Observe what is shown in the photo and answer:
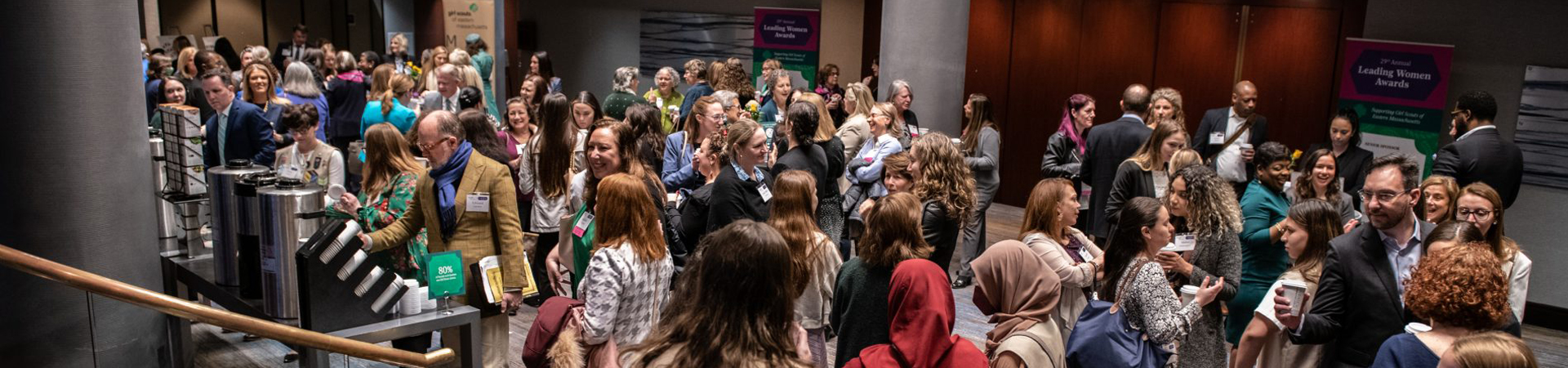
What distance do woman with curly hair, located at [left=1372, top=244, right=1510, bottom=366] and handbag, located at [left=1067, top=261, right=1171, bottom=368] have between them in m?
0.78

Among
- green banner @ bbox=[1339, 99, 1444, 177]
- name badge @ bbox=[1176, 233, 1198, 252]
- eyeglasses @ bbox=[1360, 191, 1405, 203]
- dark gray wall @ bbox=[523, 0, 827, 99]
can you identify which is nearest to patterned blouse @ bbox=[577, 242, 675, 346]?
name badge @ bbox=[1176, 233, 1198, 252]

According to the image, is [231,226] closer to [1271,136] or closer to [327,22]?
[1271,136]

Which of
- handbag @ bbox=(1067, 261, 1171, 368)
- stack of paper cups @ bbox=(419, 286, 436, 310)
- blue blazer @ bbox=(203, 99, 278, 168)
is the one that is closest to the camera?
handbag @ bbox=(1067, 261, 1171, 368)

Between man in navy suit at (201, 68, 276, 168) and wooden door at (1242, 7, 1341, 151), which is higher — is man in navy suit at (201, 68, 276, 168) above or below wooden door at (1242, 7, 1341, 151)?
below

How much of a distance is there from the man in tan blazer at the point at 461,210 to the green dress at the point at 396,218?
0.39 feet

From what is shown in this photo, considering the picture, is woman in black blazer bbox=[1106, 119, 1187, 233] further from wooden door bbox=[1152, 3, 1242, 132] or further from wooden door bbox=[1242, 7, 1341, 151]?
wooden door bbox=[1152, 3, 1242, 132]

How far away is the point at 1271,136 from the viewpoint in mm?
8133

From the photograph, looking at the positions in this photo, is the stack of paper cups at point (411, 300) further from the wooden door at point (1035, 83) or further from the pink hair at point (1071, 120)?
the wooden door at point (1035, 83)

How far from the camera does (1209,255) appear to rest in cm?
427

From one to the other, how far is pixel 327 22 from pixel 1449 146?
17507 millimetres

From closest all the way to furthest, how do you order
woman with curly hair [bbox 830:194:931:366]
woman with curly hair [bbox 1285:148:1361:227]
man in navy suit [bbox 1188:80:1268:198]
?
woman with curly hair [bbox 830:194:931:366] → woman with curly hair [bbox 1285:148:1361:227] → man in navy suit [bbox 1188:80:1268:198]

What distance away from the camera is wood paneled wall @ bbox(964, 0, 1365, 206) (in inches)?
311

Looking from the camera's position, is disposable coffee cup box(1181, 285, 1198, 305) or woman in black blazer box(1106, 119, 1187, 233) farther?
woman in black blazer box(1106, 119, 1187, 233)

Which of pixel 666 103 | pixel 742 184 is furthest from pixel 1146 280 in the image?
pixel 666 103
